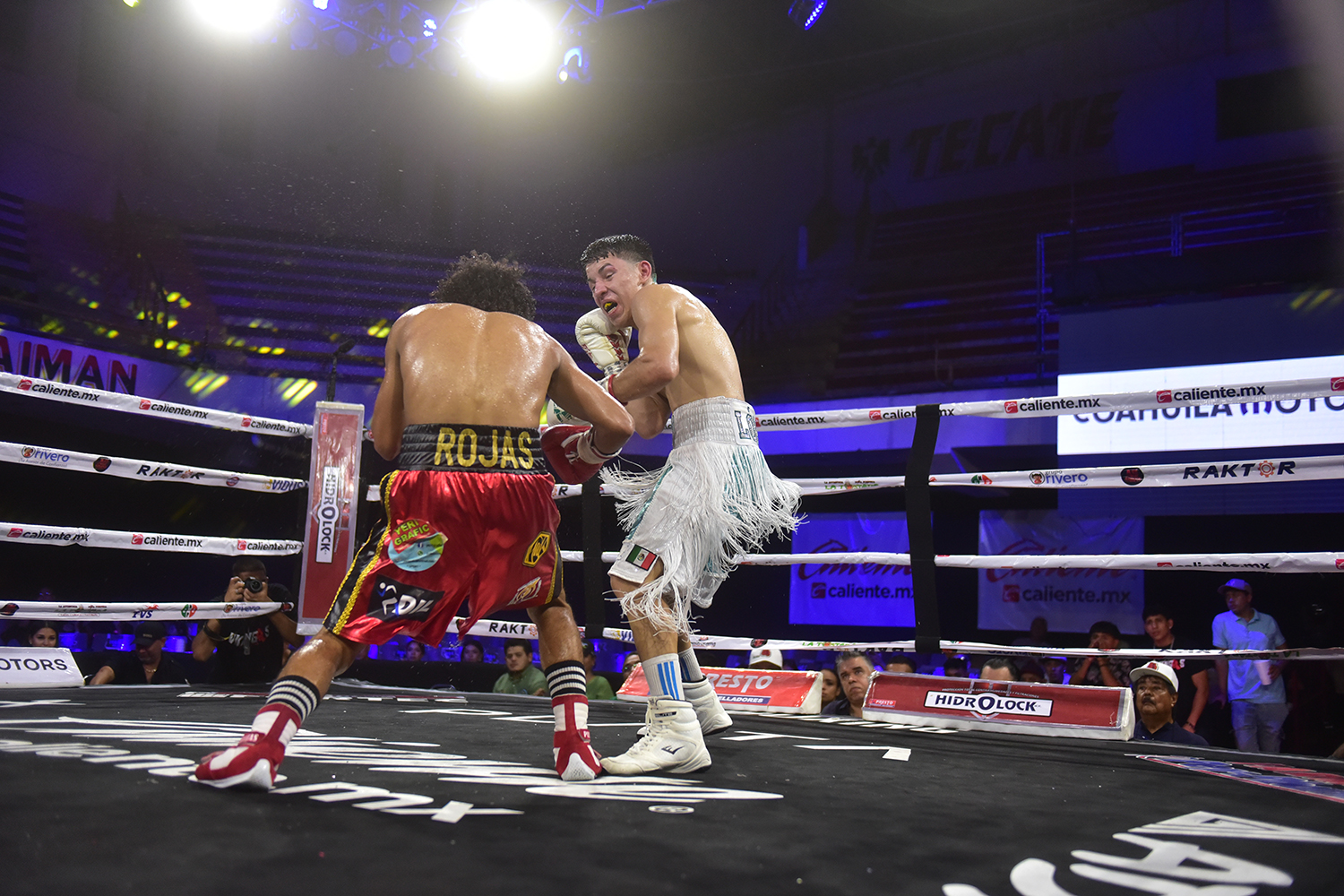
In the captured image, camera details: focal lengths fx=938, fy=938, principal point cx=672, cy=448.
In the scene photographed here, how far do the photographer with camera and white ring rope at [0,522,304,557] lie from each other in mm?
268

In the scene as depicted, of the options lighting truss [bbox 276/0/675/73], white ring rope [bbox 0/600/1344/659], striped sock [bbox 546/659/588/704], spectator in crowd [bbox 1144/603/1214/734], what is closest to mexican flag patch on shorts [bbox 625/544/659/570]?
white ring rope [bbox 0/600/1344/659]

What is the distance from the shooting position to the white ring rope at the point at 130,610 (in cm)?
253

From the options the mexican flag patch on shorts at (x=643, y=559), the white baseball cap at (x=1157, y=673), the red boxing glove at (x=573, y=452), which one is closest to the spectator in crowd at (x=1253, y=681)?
the white baseball cap at (x=1157, y=673)

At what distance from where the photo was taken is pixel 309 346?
9766 mm

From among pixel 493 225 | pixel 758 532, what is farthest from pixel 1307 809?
pixel 493 225

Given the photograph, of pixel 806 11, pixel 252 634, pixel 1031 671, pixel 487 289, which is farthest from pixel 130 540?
pixel 806 11

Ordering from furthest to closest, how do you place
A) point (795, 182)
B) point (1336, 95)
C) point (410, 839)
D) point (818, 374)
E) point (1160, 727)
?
point (795, 182), point (818, 374), point (1336, 95), point (1160, 727), point (410, 839)

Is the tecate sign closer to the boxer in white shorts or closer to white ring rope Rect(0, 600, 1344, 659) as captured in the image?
white ring rope Rect(0, 600, 1344, 659)

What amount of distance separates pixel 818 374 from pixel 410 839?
8497 millimetres

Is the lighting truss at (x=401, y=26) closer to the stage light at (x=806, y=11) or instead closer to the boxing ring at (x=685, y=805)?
the stage light at (x=806, y=11)

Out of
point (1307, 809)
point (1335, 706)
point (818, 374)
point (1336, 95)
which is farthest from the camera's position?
point (818, 374)

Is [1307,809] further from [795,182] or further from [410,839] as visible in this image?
[795,182]

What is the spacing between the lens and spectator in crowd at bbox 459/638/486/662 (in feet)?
21.4

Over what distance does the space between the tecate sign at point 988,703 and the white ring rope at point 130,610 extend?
2157 millimetres
